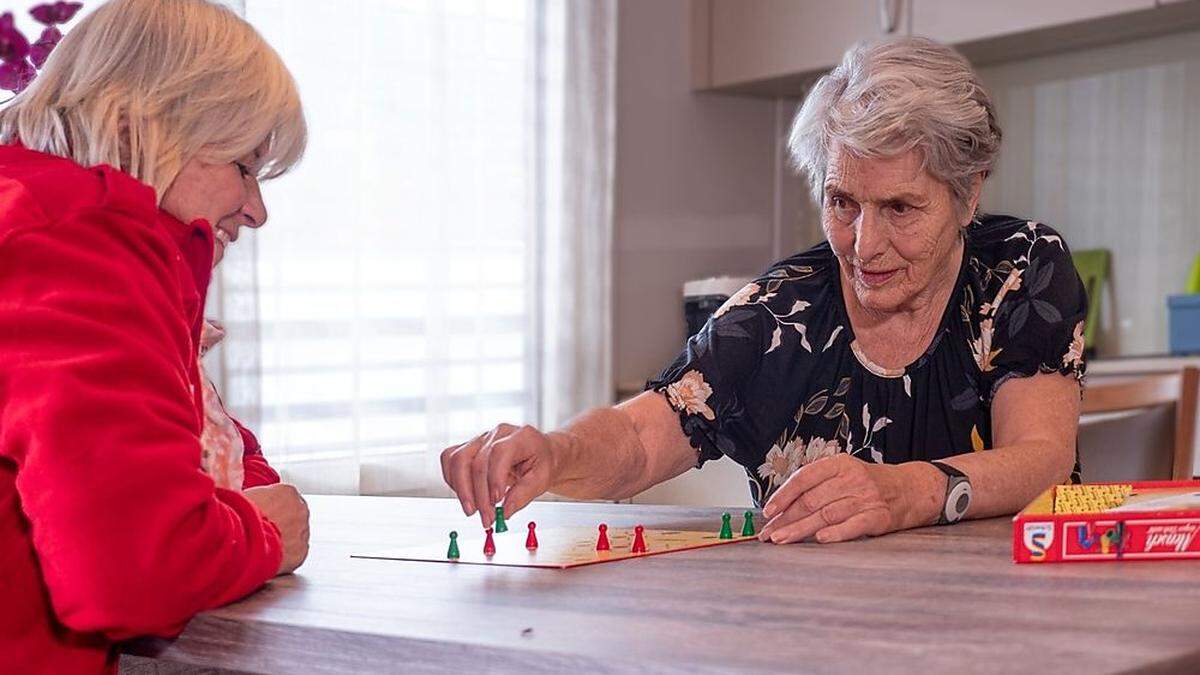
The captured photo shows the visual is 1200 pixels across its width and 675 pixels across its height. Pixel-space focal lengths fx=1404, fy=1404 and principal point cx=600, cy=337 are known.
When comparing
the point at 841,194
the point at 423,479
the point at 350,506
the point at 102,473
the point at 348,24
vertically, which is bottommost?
the point at 423,479

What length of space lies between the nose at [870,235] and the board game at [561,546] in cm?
40

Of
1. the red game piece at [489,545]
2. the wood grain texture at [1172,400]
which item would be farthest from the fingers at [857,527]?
the wood grain texture at [1172,400]

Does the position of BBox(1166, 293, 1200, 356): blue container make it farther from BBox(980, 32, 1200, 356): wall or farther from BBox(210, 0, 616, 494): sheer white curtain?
BBox(210, 0, 616, 494): sheer white curtain

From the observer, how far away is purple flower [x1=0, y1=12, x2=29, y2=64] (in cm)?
115

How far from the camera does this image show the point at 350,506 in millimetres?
1582

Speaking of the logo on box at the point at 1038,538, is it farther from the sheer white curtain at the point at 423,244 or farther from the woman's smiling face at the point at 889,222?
the sheer white curtain at the point at 423,244

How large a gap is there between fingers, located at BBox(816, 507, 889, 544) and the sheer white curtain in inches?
84.9

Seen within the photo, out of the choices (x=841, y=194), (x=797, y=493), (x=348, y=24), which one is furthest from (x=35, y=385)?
(x=348, y=24)

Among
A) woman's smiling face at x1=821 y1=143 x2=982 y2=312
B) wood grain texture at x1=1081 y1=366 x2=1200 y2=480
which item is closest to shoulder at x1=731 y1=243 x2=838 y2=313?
woman's smiling face at x1=821 y1=143 x2=982 y2=312

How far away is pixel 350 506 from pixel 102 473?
705 millimetres

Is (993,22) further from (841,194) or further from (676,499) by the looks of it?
(841,194)

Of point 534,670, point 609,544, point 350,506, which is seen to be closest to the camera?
point 534,670

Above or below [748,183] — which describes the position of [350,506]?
below

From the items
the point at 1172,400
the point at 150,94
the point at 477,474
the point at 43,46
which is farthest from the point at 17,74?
the point at 1172,400
